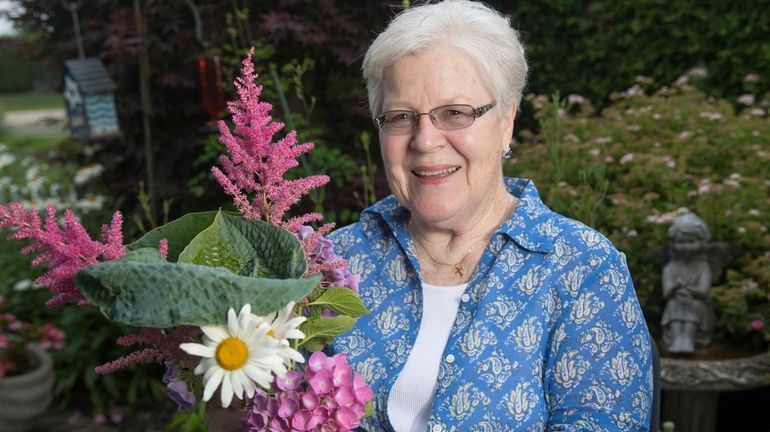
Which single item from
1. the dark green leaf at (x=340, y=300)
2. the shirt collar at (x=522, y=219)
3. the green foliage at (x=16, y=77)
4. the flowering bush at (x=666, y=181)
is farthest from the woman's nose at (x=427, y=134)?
the green foliage at (x=16, y=77)

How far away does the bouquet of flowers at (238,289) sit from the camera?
936 mm

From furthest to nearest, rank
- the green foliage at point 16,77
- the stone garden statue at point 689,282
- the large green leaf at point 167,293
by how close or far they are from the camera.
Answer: the green foliage at point 16,77
the stone garden statue at point 689,282
the large green leaf at point 167,293

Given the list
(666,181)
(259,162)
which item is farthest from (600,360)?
(666,181)

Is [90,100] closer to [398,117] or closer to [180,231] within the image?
[398,117]

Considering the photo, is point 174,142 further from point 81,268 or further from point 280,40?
point 81,268

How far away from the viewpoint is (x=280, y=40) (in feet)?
13.0

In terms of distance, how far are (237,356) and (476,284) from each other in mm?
875

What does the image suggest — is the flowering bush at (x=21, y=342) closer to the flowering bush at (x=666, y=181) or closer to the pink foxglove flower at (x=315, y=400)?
the flowering bush at (x=666, y=181)

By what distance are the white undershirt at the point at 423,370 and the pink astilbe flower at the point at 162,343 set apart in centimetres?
76

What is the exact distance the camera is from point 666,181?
11.6 ft


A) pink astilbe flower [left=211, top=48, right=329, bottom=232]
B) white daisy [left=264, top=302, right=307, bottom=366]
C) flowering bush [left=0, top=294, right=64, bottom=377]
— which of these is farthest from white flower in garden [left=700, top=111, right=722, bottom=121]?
flowering bush [left=0, top=294, right=64, bottom=377]

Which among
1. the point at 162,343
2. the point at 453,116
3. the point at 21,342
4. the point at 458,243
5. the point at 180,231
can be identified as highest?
the point at 453,116

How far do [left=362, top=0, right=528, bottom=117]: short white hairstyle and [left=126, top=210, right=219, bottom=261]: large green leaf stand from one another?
664 mm

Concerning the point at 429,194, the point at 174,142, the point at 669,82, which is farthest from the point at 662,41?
the point at 429,194
